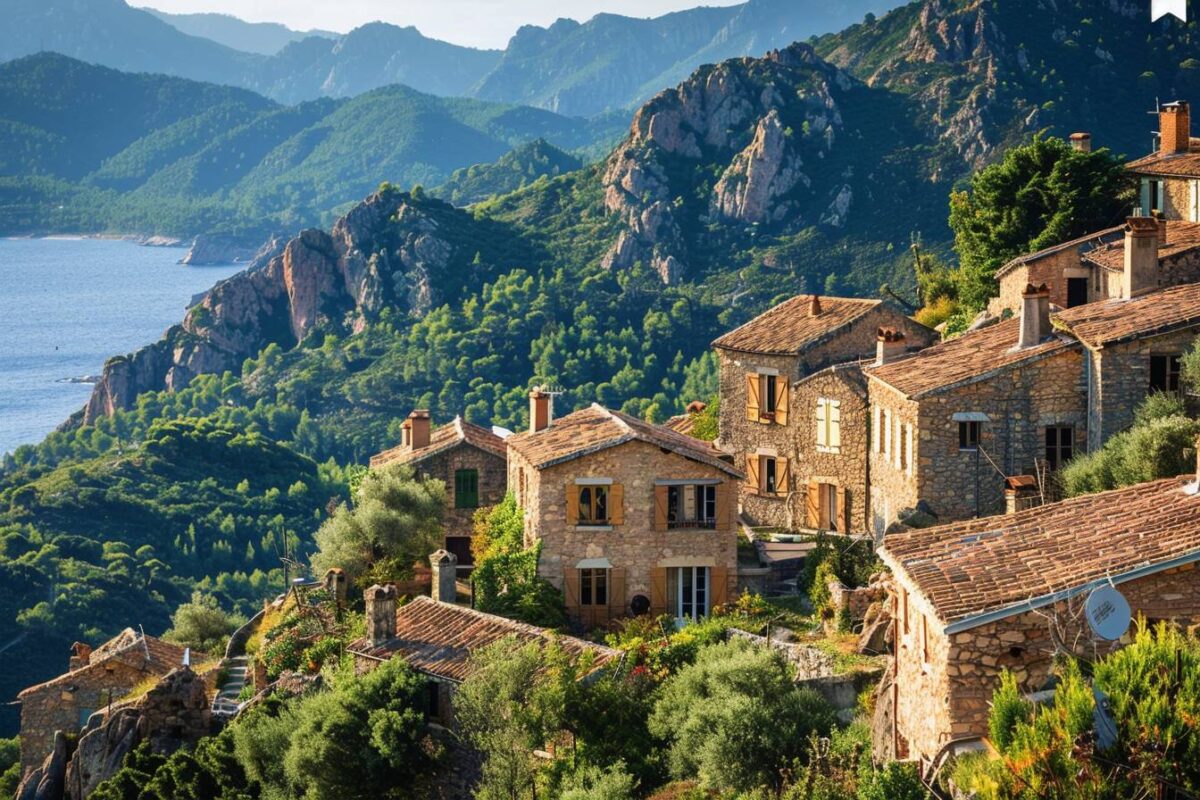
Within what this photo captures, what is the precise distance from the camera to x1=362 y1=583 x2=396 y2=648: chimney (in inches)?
1214

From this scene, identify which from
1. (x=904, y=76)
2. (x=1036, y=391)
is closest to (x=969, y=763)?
(x=1036, y=391)

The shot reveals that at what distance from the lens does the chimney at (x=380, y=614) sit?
101 feet

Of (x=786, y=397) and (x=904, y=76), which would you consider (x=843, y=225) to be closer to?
(x=904, y=76)

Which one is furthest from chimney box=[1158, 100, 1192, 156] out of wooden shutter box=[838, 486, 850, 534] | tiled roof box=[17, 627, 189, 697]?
tiled roof box=[17, 627, 189, 697]

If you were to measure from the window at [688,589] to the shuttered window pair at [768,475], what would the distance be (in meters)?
6.31

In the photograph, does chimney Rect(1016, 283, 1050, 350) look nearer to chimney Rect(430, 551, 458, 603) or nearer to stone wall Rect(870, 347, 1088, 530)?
stone wall Rect(870, 347, 1088, 530)

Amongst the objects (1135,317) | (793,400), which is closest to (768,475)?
(793,400)

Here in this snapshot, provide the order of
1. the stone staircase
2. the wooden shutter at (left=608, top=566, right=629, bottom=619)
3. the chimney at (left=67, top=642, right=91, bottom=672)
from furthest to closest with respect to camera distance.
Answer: the chimney at (left=67, top=642, right=91, bottom=672) → the stone staircase → the wooden shutter at (left=608, top=566, right=629, bottom=619)

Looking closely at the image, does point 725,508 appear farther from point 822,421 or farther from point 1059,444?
point 1059,444

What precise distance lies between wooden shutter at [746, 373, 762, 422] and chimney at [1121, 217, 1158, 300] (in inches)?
385

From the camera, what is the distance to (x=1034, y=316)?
1264 inches

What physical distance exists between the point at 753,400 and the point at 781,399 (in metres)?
0.80

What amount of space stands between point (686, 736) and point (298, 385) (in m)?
140

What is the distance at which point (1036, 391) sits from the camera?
3166 centimetres
